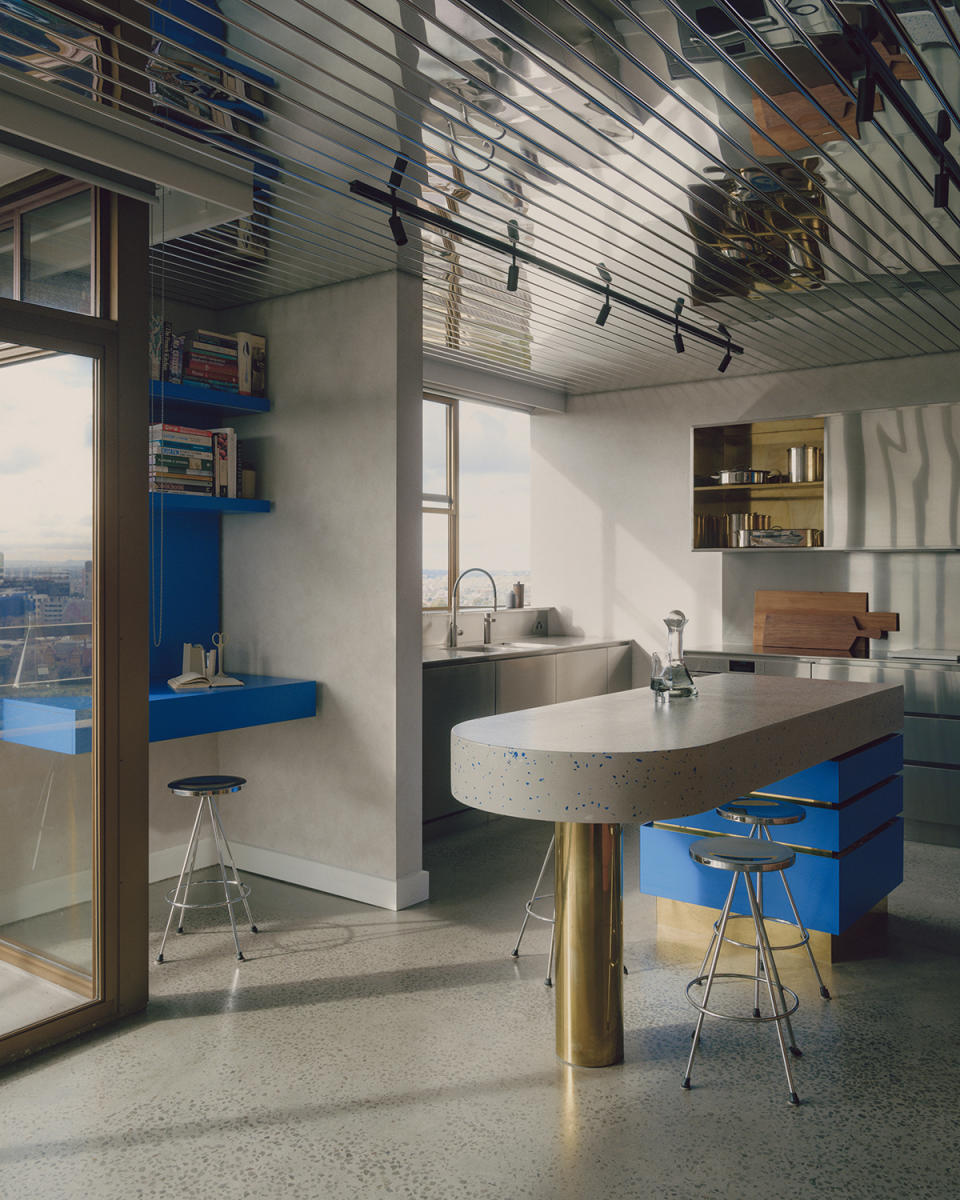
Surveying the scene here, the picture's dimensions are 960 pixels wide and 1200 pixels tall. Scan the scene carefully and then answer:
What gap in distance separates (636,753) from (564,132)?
6.18 feet

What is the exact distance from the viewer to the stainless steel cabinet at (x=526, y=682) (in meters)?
5.94

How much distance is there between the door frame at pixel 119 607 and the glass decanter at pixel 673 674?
1834 mm

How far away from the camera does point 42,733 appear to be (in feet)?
10.1

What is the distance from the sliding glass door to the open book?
1.22 meters

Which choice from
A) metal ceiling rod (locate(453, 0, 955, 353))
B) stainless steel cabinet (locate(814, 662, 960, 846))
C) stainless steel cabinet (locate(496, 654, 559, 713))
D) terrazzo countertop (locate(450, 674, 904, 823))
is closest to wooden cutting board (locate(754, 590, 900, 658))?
stainless steel cabinet (locate(814, 662, 960, 846))

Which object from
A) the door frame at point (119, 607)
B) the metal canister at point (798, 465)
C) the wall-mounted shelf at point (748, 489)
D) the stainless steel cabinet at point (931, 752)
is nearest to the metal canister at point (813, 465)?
the metal canister at point (798, 465)

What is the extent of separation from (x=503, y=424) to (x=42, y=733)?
200 inches

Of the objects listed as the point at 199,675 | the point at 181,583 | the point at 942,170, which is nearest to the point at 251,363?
the point at 181,583

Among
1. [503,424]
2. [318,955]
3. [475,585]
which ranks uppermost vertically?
[503,424]

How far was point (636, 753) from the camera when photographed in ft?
8.40

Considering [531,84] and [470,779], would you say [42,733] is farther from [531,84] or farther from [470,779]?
[531,84]

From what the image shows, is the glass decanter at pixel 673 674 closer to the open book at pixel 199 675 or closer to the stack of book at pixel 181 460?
the open book at pixel 199 675

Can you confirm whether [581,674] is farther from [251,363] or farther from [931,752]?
[251,363]

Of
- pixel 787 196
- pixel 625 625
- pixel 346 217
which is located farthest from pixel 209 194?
pixel 625 625
